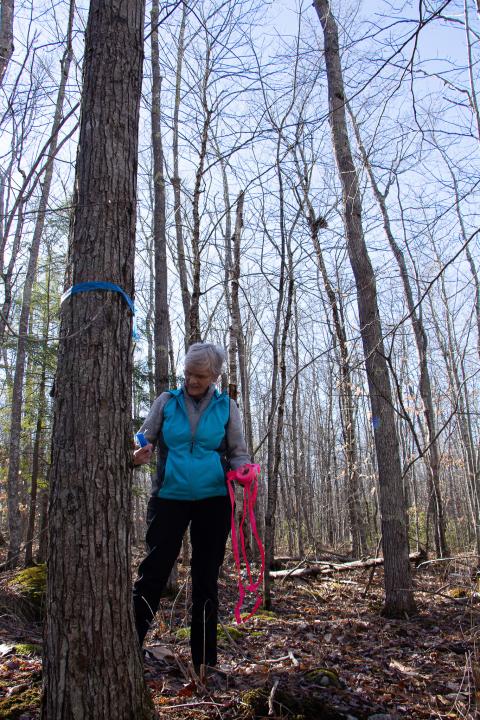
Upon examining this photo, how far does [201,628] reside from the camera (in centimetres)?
273

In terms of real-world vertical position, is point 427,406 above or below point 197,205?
below

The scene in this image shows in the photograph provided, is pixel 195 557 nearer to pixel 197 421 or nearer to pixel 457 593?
pixel 197 421

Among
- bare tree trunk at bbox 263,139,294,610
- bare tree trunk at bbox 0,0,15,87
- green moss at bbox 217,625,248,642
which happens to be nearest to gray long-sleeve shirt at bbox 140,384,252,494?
green moss at bbox 217,625,248,642

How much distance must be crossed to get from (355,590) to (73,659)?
18.0ft

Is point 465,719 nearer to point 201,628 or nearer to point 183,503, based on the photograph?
point 201,628

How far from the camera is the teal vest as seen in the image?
2.77 meters

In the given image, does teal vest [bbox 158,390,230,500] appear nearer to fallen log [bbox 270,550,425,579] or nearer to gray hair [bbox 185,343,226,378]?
gray hair [bbox 185,343,226,378]

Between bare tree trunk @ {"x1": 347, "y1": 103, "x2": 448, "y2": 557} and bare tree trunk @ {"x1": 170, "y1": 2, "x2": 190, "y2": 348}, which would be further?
bare tree trunk @ {"x1": 347, "y1": 103, "x2": 448, "y2": 557}

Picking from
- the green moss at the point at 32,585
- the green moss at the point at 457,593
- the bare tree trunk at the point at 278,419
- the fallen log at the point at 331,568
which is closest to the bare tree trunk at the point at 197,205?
the bare tree trunk at the point at 278,419

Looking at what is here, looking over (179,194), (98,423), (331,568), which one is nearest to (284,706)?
(98,423)

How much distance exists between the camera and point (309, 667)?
308cm

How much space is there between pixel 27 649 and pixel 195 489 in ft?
4.80

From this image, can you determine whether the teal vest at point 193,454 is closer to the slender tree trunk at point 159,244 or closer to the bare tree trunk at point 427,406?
the slender tree trunk at point 159,244

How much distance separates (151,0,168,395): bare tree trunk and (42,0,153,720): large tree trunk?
4064mm
